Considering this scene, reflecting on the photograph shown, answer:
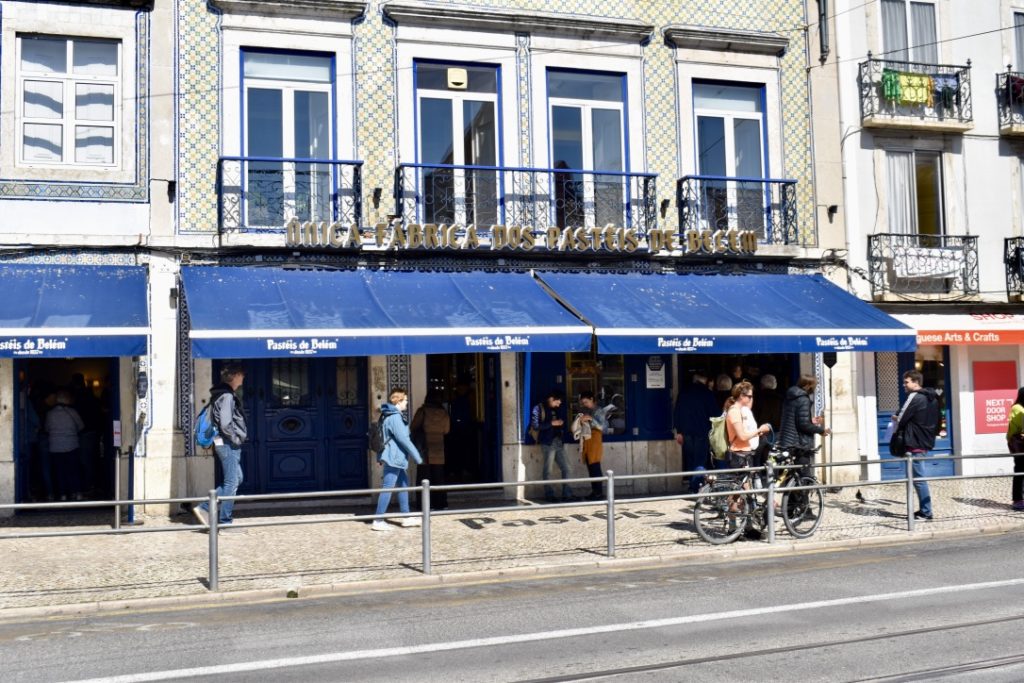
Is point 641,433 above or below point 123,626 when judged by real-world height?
above

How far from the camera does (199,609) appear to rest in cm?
917

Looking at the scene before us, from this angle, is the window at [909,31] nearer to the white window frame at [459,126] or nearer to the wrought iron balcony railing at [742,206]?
the wrought iron balcony railing at [742,206]

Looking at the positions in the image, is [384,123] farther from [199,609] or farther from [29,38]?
[199,609]

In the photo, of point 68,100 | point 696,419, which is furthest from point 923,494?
point 68,100

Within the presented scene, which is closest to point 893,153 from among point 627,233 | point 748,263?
point 748,263

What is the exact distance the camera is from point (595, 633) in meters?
7.89

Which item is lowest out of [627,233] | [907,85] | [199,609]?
[199,609]

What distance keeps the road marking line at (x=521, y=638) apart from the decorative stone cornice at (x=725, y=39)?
32.6ft

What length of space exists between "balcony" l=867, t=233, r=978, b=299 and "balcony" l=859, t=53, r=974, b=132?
182 centimetres

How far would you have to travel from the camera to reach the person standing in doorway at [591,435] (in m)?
15.3

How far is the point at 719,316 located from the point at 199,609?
327 inches

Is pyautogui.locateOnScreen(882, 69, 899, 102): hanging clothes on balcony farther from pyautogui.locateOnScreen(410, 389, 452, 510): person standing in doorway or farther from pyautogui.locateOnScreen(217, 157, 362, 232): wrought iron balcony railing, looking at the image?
pyautogui.locateOnScreen(410, 389, 452, 510): person standing in doorway

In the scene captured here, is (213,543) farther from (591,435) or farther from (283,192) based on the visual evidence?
(591,435)

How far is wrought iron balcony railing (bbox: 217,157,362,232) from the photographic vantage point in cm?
1452
